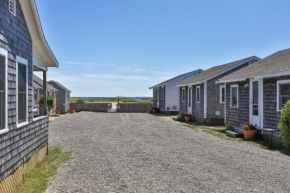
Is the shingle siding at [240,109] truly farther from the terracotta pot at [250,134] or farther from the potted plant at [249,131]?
the terracotta pot at [250,134]

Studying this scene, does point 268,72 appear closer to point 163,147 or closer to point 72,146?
point 163,147

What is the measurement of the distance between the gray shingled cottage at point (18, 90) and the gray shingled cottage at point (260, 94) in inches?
344

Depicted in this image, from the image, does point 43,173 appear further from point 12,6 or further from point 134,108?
point 134,108

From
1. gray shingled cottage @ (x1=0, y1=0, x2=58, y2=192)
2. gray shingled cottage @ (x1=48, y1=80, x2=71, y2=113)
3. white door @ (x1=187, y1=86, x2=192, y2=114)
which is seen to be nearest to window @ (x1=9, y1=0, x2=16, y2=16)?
gray shingled cottage @ (x1=0, y1=0, x2=58, y2=192)

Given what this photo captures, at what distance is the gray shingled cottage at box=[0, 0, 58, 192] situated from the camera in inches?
195

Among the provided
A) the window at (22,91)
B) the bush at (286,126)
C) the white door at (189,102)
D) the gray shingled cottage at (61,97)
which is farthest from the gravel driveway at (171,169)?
the gray shingled cottage at (61,97)

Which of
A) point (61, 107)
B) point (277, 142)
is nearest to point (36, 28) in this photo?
point (277, 142)

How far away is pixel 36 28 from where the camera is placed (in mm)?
7023

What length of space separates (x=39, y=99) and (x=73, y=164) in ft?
51.8

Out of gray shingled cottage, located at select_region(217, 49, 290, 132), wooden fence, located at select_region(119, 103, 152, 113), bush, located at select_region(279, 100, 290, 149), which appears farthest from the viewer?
wooden fence, located at select_region(119, 103, 152, 113)

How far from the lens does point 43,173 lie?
261 inches

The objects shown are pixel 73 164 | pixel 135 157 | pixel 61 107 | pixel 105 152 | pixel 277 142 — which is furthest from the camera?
pixel 61 107

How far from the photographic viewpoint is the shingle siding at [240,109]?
13.9 metres

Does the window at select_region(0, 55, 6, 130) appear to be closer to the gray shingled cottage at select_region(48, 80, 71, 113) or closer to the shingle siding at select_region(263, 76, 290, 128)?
the shingle siding at select_region(263, 76, 290, 128)
